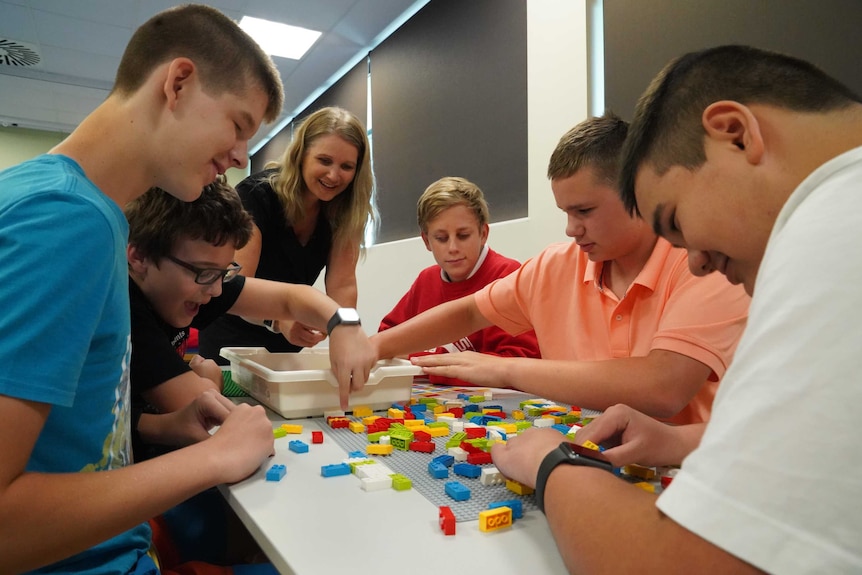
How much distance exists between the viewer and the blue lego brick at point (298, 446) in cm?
90

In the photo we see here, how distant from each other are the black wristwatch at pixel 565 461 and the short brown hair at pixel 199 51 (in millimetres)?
723

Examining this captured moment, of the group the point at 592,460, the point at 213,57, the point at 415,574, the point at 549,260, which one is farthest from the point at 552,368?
the point at 213,57

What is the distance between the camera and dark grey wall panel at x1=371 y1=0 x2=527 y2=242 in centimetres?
277

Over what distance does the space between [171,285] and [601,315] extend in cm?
101

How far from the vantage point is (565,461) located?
595 mm

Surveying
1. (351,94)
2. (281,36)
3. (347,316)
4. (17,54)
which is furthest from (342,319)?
(17,54)

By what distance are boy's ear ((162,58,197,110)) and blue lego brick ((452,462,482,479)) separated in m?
0.67

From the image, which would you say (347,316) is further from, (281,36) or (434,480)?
(281,36)

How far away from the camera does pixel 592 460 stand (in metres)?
0.59

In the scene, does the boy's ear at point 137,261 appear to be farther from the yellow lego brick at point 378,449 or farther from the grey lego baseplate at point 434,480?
the yellow lego brick at point 378,449

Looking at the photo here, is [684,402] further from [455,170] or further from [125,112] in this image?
[455,170]

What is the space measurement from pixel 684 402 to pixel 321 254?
1.51m

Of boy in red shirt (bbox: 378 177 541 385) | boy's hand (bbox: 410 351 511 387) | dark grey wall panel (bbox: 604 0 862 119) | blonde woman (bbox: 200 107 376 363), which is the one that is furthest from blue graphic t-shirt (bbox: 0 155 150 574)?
dark grey wall panel (bbox: 604 0 862 119)

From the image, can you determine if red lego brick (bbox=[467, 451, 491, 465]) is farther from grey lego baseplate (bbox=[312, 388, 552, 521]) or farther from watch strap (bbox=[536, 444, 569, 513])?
watch strap (bbox=[536, 444, 569, 513])
